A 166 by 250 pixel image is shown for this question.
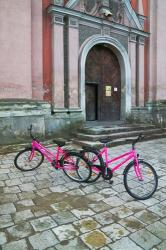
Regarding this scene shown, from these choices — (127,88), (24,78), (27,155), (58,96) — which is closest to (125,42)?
(127,88)

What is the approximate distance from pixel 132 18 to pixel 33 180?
9021mm

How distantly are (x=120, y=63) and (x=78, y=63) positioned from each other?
2524 millimetres

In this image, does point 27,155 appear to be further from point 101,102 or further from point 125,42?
point 125,42

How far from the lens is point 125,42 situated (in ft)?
34.9

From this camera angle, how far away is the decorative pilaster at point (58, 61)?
845 cm

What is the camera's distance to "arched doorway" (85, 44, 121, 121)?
10.1m

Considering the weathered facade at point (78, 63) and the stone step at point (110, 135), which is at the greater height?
the weathered facade at point (78, 63)

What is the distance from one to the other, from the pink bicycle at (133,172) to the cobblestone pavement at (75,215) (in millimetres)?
138

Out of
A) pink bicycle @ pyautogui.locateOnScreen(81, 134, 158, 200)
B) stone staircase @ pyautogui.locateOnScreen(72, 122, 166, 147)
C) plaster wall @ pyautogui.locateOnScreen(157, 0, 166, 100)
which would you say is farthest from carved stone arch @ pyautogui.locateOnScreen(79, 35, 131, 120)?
pink bicycle @ pyautogui.locateOnScreen(81, 134, 158, 200)

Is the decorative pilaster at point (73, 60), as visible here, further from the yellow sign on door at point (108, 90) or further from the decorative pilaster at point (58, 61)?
the yellow sign on door at point (108, 90)

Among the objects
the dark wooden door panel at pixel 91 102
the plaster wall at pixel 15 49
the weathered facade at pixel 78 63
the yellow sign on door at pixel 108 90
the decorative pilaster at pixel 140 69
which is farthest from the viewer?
the decorative pilaster at pixel 140 69

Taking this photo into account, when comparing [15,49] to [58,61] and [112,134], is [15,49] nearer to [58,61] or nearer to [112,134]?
[58,61]

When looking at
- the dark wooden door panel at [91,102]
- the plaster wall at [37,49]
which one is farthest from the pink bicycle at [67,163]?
the dark wooden door panel at [91,102]

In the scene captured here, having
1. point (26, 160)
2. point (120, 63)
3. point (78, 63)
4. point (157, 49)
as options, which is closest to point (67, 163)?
point (26, 160)
